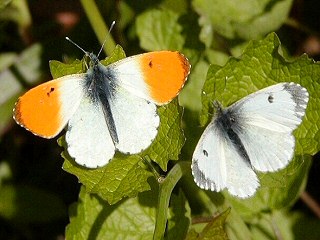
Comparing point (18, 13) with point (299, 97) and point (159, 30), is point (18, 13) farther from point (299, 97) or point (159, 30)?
point (299, 97)

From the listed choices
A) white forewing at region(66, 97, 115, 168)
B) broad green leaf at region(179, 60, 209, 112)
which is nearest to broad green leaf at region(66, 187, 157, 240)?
white forewing at region(66, 97, 115, 168)

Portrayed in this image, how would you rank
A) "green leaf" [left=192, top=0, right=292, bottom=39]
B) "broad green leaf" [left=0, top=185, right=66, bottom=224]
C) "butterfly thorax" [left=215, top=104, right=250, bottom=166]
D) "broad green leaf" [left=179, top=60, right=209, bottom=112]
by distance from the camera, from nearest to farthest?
"butterfly thorax" [left=215, top=104, right=250, bottom=166] < "broad green leaf" [left=179, top=60, right=209, bottom=112] < "green leaf" [left=192, top=0, right=292, bottom=39] < "broad green leaf" [left=0, top=185, right=66, bottom=224]

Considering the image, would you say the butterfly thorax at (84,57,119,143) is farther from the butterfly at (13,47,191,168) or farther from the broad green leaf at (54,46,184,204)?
the broad green leaf at (54,46,184,204)

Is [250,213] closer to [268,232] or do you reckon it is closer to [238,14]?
[268,232]

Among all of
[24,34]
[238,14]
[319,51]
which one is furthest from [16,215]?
[319,51]

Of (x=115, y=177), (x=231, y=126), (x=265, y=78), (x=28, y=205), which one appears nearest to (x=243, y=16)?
(x=265, y=78)

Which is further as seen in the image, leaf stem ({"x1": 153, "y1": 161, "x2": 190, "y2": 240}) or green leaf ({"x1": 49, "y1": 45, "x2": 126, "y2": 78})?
green leaf ({"x1": 49, "y1": 45, "x2": 126, "y2": 78})
